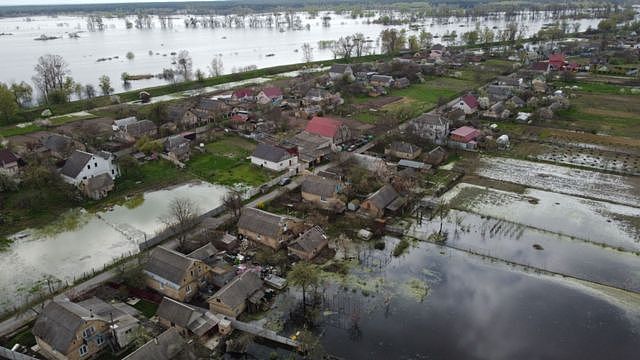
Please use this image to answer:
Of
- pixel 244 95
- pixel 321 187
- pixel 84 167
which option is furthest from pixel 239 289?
pixel 244 95

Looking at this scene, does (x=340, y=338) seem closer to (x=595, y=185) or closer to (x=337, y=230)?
(x=337, y=230)

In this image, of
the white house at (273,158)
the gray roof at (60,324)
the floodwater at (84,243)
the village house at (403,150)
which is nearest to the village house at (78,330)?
the gray roof at (60,324)

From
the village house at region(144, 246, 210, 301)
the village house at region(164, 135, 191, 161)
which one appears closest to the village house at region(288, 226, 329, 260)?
the village house at region(144, 246, 210, 301)

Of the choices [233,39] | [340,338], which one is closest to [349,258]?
[340,338]

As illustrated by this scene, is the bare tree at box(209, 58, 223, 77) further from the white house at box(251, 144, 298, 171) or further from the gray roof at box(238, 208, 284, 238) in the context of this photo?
the gray roof at box(238, 208, 284, 238)

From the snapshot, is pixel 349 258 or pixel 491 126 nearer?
pixel 349 258
